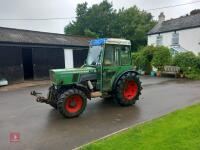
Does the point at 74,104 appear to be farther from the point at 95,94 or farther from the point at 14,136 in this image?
the point at 14,136

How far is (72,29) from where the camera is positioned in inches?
1535

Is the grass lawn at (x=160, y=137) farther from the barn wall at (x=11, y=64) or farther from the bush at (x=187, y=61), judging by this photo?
the barn wall at (x=11, y=64)

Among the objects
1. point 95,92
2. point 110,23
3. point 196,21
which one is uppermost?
point 110,23

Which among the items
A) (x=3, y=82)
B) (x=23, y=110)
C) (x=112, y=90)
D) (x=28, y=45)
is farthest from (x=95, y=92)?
(x=28, y=45)

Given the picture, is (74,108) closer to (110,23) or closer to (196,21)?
(196,21)

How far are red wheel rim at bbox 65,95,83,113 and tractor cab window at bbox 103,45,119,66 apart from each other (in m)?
1.59

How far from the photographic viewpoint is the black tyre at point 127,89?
778cm

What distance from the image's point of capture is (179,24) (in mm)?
25109

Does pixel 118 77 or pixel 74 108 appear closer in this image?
pixel 74 108

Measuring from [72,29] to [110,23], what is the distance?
6815 millimetres

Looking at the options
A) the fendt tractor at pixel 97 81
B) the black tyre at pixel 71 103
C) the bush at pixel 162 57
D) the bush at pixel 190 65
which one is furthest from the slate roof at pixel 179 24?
the black tyre at pixel 71 103

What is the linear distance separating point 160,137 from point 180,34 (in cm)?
2145

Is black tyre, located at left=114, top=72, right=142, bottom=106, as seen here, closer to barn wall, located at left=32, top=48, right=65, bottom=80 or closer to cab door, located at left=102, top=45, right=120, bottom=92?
cab door, located at left=102, top=45, right=120, bottom=92

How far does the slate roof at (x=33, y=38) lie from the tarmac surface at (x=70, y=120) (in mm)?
7586
